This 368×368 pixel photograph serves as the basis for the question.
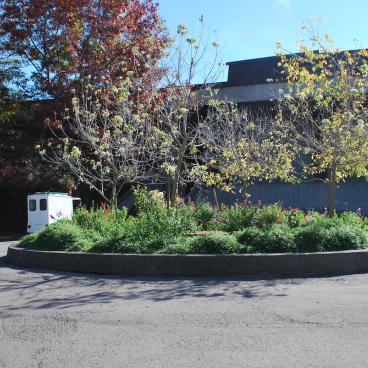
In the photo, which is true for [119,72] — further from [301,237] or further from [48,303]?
[48,303]

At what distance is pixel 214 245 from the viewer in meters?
10.1

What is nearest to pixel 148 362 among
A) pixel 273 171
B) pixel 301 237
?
pixel 301 237

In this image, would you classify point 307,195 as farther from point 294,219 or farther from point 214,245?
point 214,245

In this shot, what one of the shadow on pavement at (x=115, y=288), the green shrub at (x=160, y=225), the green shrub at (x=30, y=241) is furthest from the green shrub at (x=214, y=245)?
the green shrub at (x=30, y=241)

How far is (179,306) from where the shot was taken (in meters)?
7.18

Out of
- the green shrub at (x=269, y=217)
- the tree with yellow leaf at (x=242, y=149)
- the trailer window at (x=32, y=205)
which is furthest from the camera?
the trailer window at (x=32, y=205)

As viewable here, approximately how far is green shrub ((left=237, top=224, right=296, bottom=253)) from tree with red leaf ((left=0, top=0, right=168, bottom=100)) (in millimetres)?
15761

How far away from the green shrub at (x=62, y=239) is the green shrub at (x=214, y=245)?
2.72 meters

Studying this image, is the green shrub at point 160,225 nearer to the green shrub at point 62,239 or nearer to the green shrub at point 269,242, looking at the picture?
the green shrub at point 62,239

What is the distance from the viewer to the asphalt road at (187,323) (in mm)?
5023

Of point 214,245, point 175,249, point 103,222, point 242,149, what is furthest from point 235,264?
point 242,149

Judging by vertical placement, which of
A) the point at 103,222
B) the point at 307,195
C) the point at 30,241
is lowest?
the point at 30,241

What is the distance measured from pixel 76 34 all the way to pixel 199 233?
16.9 m

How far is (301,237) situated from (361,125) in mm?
3283
